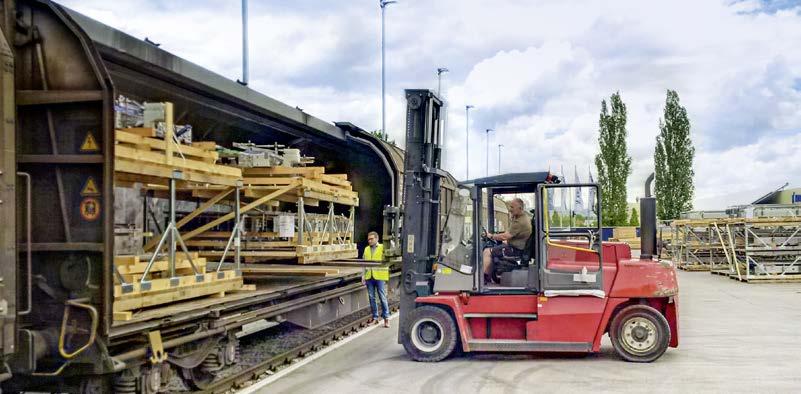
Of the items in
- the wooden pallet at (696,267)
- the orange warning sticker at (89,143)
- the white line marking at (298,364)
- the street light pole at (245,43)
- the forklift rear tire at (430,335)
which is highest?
the street light pole at (245,43)

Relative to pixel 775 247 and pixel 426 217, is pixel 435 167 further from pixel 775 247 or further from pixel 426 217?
pixel 775 247

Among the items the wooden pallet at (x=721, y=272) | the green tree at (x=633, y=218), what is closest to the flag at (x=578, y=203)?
the wooden pallet at (x=721, y=272)

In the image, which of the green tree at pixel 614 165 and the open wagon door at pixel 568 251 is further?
the green tree at pixel 614 165

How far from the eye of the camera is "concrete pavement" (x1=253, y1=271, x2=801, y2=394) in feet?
27.9

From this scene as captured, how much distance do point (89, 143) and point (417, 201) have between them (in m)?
5.57

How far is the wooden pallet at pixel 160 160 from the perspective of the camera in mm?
6984

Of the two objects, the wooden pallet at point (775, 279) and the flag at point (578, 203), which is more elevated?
the flag at point (578, 203)

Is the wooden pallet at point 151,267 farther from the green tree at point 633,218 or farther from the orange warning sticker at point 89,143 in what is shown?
the green tree at point 633,218

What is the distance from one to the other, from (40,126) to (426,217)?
19.1ft

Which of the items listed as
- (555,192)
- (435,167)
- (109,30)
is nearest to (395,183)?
(435,167)

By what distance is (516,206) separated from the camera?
390 inches

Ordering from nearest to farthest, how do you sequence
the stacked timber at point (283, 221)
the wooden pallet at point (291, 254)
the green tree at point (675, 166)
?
the stacked timber at point (283, 221) < the wooden pallet at point (291, 254) < the green tree at point (675, 166)

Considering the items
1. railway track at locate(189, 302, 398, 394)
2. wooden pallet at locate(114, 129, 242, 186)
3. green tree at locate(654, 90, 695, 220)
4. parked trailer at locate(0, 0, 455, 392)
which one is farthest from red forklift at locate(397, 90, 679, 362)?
green tree at locate(654, 90, 695, 220)

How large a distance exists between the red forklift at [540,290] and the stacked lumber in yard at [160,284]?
261 centimetres
